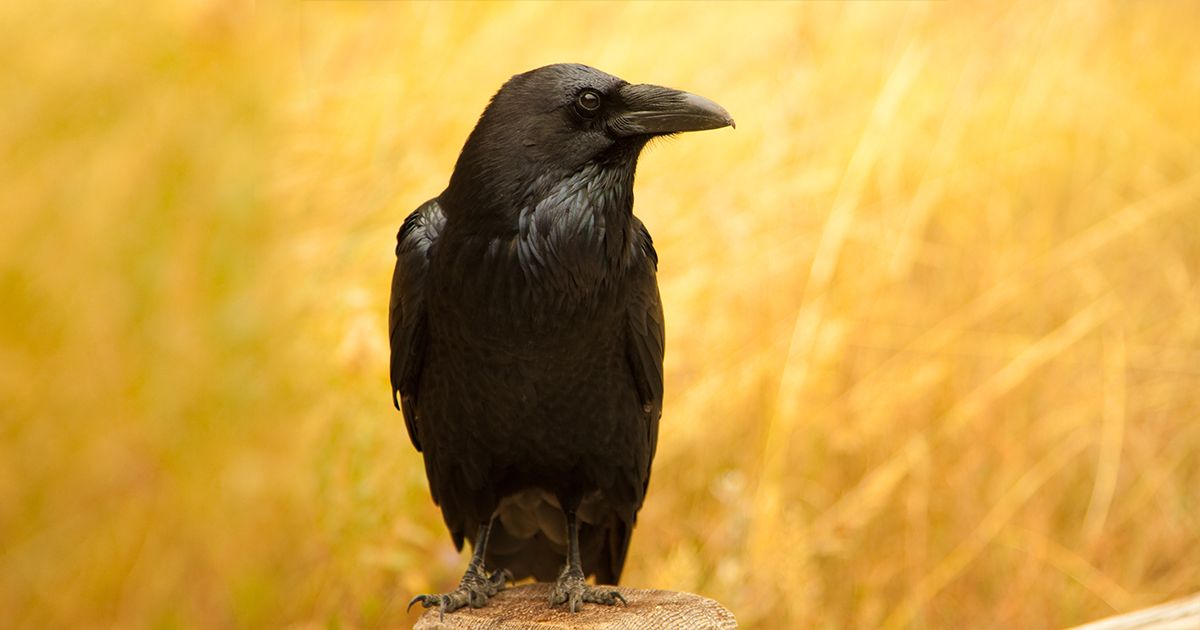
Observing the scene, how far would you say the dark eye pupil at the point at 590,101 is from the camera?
2027 millimetres

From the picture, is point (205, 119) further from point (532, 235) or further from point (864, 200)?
point (864, 200)

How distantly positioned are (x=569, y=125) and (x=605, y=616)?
0.92 metres

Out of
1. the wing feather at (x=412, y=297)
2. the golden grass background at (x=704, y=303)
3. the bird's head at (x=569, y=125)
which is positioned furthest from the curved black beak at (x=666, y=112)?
the golden grass background at (x=704, y=303)

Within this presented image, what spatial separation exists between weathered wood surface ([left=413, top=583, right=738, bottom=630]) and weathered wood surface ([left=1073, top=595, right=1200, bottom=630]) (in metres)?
1.13

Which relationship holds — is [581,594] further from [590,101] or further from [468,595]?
[590,101]

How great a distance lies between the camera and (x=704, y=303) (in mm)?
3359

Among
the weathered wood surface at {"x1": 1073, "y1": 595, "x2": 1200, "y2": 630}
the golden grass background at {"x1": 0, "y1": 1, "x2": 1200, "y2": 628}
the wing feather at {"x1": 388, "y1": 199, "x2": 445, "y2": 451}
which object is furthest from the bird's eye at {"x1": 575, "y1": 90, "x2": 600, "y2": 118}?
the weathered wood surface at {"x1": 1073, "y1": 595, "x2": 1200, "y2": 630}

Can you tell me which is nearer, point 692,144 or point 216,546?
point 216,546

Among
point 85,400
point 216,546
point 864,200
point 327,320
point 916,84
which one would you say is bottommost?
point 216,546

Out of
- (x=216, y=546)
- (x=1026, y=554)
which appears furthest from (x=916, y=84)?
(x=216, y=546)

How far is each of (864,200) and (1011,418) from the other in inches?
35.2

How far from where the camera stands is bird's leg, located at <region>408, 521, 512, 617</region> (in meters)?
2.18

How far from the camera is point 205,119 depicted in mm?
2771

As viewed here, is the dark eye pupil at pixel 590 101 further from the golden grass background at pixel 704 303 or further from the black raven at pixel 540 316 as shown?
the golden grass background at pixel 704 303
